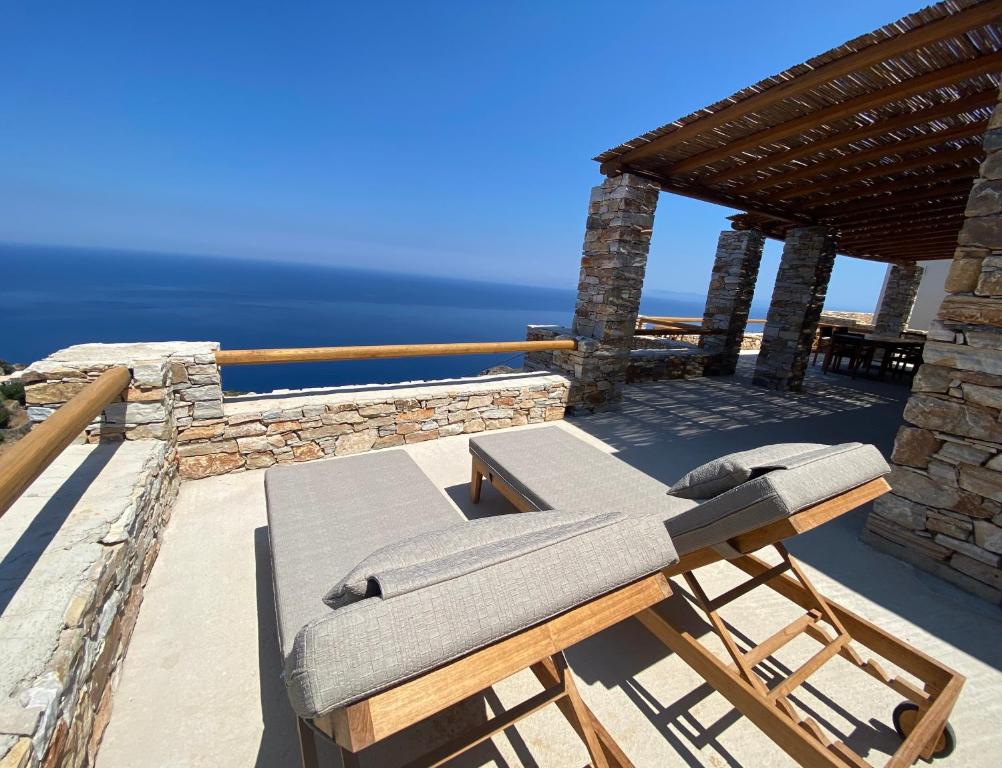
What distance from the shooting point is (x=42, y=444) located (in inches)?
59.4

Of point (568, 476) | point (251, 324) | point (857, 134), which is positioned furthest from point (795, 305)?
point (251, 324)

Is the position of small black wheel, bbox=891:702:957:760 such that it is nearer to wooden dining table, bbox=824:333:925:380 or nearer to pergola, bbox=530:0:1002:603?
pergola, bbox=530:0:1002:603

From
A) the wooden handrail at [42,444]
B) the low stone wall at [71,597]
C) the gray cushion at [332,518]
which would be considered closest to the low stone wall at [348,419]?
the low stone wall at [71,597]

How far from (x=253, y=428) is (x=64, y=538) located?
1.70m

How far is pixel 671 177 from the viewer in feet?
16.1

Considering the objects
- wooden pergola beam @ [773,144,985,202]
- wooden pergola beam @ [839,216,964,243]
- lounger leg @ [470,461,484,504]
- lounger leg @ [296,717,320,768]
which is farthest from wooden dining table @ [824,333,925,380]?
lounger leg @ [296,717,320,768]

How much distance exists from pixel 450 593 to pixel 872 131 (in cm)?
473

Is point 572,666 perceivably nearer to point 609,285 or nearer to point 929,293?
point 609,285

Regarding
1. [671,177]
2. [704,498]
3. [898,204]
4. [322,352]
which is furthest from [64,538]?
[898,204]

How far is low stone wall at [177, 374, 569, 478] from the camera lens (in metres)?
3.32

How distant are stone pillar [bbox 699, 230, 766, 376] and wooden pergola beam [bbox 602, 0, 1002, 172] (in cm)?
412

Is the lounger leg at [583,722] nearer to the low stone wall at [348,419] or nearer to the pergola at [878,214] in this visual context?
the pergola at [878,214]

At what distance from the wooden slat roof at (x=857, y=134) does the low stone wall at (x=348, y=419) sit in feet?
9.24

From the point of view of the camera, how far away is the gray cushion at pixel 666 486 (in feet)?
5.23
